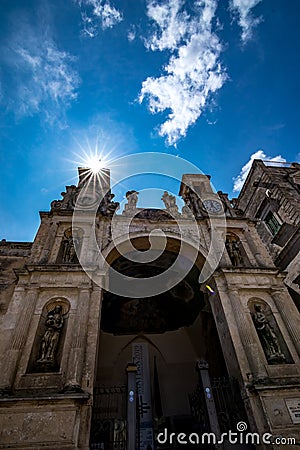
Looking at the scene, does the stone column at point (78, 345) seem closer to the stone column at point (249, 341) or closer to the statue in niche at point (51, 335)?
the statue in niche at point (51, 335)

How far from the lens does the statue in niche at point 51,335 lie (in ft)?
23.9

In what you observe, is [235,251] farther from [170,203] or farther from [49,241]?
[49,241]

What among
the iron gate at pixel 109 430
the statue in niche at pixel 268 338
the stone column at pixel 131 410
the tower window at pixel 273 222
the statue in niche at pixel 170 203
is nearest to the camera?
the stone column at pixel 131 410

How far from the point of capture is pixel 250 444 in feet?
21.2

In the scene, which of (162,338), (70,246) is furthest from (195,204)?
(162,338)

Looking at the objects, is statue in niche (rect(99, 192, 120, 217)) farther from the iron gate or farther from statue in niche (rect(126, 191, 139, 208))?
the iron gate

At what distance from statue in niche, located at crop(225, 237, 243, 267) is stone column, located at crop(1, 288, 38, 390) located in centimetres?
768

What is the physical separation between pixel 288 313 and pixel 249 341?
1934 mm

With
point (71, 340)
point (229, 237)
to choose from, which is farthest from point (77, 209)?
point (229, 237)

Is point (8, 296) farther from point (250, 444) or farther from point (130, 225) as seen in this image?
point (250, 444)

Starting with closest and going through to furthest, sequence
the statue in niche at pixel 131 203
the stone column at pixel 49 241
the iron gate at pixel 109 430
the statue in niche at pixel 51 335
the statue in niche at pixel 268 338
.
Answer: the iron gate at pixel 109 430 → the statue in niche at pixel 51 335 → the statue in niche at pixel 268 338 → the stone column at pixel 49 241 → the statue in niche at pixel 131 203

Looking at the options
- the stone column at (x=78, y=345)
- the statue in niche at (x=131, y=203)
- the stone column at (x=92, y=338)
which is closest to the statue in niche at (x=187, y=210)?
the statue in niche at (x=131, y=203)

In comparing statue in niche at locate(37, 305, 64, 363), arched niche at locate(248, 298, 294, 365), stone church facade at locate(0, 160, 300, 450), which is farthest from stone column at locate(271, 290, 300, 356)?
statue in niche at locate(37, 305, 64, 363)

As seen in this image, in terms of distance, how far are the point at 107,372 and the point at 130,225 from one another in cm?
783
